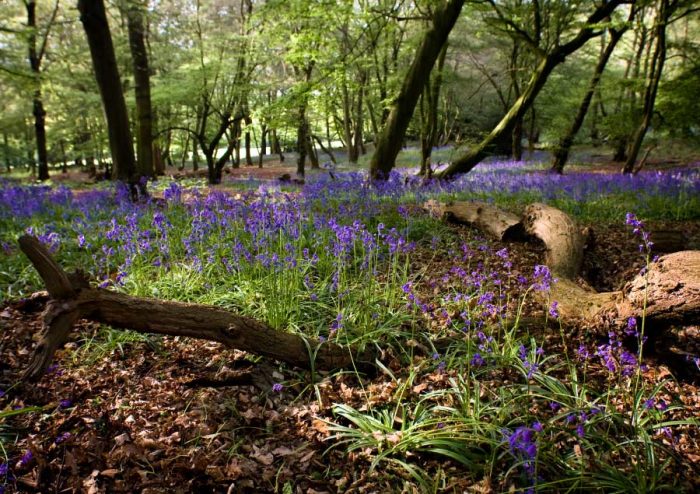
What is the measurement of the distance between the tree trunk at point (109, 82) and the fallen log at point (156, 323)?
627 cm

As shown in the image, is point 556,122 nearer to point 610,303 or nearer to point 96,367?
point 610,303

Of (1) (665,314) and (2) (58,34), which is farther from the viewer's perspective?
(2) (58,34)

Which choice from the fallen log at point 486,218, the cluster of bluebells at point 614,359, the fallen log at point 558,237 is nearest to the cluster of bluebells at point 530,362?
the cluster of bluebells at point 614,359

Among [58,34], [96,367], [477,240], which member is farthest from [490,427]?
[58,34]

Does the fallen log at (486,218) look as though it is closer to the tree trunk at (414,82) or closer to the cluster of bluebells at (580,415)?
the tree trunk at (414,82)

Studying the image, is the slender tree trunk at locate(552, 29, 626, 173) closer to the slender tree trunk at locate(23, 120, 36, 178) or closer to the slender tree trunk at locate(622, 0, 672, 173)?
the slender tree trunk at locate(622, 0, 672, 173)

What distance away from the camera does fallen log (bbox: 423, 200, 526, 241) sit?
5.46 metres

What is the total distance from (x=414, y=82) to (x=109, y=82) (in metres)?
6.08

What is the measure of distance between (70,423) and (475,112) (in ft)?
108

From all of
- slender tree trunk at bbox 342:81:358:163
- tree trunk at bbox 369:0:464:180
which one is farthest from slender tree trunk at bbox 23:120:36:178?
tree trunk at bbox 369:0:464:180

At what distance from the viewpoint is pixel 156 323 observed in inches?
94.0

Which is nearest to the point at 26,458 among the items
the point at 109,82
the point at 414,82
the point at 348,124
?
the point at 109,82

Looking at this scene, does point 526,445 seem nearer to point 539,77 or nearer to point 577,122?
point 539,77

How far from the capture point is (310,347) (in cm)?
281
